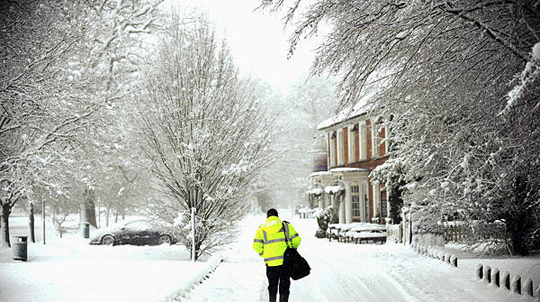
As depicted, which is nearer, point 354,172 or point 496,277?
point 496,277

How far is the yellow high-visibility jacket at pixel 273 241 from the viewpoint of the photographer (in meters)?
9.60

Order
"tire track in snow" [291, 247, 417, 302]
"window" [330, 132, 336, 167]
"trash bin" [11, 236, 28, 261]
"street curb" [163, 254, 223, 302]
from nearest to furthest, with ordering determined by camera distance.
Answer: "street curb" [163, 254, 223, 302] < "tire track in snow" [291, 247, 417, 302] < "trash bin" [11, 236, 28, 261] < "window" [330, 132, 336, 167]

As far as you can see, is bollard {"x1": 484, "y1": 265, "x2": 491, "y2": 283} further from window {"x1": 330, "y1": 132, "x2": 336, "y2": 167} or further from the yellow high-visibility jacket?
window {"x1": 330, "y1": 132, "x2": 336, "y2": 167}

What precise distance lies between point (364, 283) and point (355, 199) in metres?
24.7

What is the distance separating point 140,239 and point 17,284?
13700 millimetres

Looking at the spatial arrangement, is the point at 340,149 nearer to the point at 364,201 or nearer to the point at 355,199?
the point at 355,199

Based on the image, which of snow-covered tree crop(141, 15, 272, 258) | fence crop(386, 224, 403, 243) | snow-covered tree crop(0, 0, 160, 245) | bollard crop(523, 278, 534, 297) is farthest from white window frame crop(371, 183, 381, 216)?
bollard crop(523, 278, 534, 297)

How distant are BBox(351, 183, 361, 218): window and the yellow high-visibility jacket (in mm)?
27894

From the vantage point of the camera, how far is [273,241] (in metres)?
9.62

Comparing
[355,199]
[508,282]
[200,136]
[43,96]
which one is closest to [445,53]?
[508,282]

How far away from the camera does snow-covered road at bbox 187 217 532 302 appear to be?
1122cm

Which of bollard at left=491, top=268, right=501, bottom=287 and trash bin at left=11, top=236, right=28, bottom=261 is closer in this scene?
bollard at left=491, top=268, right=501, bottom=287

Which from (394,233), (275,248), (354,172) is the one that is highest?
(354,172)

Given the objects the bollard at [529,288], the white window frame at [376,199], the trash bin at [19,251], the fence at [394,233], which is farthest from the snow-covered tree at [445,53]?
the white window frame at [376,199]
